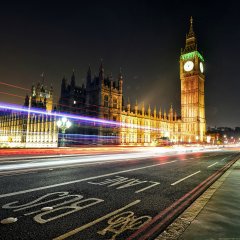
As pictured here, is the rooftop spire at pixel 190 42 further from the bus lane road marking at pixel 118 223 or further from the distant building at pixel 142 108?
the bus lane road marking at pixel 118 223

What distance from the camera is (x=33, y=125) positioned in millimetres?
68688

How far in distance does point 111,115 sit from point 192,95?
4794 centimetres

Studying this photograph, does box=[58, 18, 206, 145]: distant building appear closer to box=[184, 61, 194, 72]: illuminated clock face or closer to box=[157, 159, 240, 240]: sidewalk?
box=[184, 61, 194, 72]: illuminated clock face

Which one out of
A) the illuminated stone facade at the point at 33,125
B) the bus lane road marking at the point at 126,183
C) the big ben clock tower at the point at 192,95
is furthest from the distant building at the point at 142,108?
the bus lane road marking at the point at 126,183

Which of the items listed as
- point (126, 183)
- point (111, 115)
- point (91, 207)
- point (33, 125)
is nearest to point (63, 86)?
point (33, 125)

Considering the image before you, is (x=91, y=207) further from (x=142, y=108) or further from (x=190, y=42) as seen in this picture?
(x=190, y=42)

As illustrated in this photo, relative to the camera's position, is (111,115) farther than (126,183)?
Yes

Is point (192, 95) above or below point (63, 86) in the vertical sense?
above

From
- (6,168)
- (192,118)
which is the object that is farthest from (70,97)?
(6,168)

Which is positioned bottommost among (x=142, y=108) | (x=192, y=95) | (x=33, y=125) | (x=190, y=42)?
(x=33, y=125)

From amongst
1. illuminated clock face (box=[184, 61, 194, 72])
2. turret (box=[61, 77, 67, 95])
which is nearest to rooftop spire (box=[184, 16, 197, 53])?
illuminated clock face (box=[184, 61, 194, 72])

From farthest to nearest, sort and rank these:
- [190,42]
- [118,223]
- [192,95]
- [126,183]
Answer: [190,42] → [192,95] → [126,183] → [118,223]

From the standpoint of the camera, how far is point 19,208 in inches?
188

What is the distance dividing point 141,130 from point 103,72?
81.1ft
